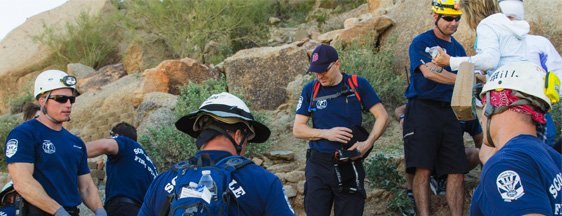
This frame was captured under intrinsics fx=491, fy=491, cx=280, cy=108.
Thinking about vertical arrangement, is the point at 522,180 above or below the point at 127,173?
above

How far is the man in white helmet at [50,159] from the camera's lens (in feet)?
12.5

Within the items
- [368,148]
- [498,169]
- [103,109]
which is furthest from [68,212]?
[103,109]

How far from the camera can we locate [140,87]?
446 inches

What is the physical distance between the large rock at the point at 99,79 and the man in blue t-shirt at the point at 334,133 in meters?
11.4

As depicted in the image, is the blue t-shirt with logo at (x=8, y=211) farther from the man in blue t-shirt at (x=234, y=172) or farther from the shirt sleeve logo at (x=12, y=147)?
the man in blue t-shirt at (x=234, y=172)

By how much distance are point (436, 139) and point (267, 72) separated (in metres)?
6.27

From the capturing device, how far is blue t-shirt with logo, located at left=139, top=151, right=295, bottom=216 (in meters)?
2.39

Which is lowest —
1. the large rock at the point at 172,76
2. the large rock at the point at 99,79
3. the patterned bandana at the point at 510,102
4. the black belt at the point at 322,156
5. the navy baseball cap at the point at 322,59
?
the large rock at the point at 99,79

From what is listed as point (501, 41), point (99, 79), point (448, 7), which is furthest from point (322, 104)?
point (99, 79)

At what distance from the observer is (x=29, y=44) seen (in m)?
19.5

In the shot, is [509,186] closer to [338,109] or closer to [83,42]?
[338,109]

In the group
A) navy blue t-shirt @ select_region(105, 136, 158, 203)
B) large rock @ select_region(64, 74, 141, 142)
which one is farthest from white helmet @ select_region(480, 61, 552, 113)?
large rock @ select_region(64, 74, 141, 142)

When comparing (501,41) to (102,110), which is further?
(102,110)

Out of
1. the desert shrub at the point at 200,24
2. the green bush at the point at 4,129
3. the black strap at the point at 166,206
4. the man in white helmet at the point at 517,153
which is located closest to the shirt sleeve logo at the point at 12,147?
the black strap at the point at 166,206
